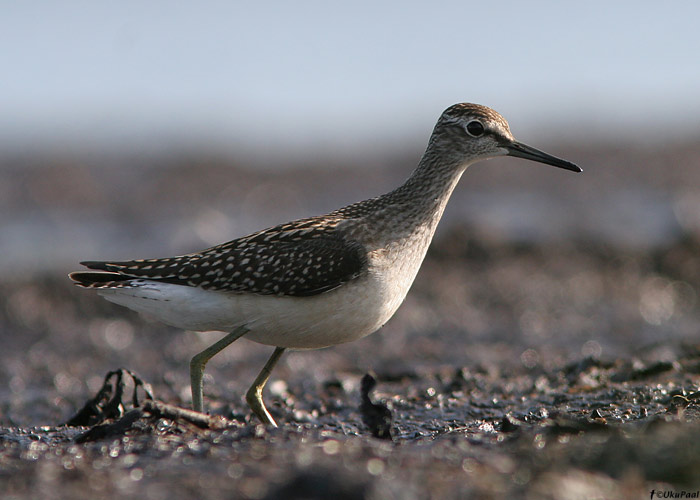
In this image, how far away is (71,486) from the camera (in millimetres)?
4156

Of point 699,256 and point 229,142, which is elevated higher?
point 229,142

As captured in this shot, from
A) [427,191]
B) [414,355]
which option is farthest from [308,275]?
[414,355]

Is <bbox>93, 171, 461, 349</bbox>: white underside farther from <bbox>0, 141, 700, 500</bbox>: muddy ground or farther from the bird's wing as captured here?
<bbox>0, 141, 700, 500</bbox>: muddy ground

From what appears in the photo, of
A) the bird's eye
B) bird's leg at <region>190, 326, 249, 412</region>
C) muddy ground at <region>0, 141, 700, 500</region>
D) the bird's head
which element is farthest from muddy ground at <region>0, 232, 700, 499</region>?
the bird's eye

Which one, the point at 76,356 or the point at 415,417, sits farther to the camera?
the point at 76,356

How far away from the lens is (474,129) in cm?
739

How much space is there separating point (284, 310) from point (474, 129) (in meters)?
2.30

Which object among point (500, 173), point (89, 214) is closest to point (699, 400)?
point (89, 214)

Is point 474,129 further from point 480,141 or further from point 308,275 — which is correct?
point 308,275

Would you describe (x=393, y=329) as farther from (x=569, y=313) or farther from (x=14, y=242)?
(x=14, y=242)

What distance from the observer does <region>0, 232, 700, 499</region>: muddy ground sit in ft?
13.6

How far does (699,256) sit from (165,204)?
14132 millimetres

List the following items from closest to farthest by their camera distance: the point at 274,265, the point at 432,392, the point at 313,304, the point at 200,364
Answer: the point at 313,304
the point at 274,265
the point at 200,364
the point at 432,392

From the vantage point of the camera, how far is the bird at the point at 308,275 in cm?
643
